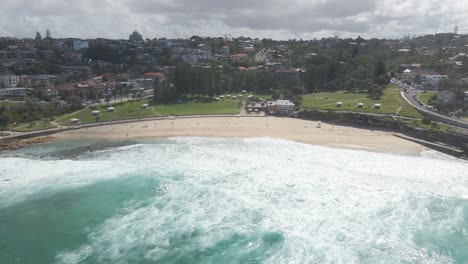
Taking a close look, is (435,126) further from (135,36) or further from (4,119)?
(135,36)

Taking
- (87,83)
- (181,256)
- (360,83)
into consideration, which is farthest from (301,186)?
(87,83)

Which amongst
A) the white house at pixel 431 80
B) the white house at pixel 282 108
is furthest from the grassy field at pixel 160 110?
the white house at pixel 431 80

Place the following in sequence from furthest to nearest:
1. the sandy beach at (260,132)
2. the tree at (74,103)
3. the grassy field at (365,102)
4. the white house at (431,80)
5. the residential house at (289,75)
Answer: the residential house at (289,75) → the white house at (431,80) → the tree at (74,103) → the grassy field at (365,102) → the sandy beach at (260,132)

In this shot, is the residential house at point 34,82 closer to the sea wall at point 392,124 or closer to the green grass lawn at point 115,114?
the green grass lawn at point 115,114

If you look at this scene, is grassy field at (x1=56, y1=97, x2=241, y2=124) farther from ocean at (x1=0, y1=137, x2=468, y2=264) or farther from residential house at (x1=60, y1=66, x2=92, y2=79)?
residential house at (x1=60, y1=66, x2=92, y2=79)

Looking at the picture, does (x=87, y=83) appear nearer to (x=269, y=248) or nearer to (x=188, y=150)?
(x=188, y=150)
